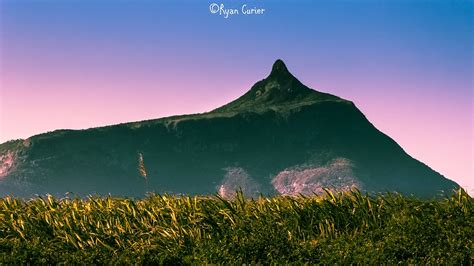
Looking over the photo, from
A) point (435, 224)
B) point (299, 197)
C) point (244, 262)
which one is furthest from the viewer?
point (299, 197)

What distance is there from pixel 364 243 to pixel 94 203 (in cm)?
621

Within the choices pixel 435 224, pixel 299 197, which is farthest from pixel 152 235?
pixel 435 224

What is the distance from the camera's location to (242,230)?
13539 millimetres

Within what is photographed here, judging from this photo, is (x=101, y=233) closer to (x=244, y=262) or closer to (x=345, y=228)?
(x=244, y=262)

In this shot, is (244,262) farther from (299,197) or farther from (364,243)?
(299,197)

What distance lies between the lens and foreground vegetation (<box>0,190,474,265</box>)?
40.1 feet

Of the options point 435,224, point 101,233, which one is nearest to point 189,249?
point 101,233

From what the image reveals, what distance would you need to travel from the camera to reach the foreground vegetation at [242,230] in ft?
40.1

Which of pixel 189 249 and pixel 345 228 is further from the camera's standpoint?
pixel 345 228

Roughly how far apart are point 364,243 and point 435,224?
1.60m

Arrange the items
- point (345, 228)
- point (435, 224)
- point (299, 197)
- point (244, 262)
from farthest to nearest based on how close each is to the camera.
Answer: point (299, 197) < point (345, 228) < point (435, 224) < point (244, 262)

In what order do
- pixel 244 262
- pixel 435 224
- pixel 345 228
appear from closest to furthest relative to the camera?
pixel 244 262
pixel 435 224
pixel 345 228

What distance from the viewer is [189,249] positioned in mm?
12781

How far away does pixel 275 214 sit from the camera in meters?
14.2
